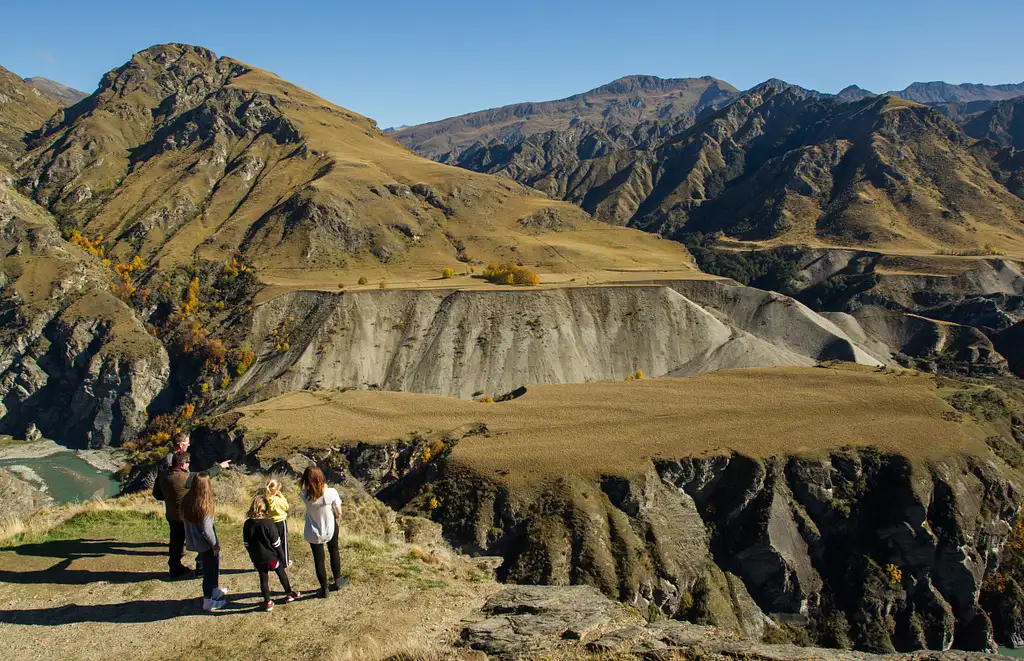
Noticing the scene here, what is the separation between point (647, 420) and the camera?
57969 mm

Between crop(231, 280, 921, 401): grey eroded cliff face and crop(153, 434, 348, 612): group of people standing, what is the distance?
233 ft

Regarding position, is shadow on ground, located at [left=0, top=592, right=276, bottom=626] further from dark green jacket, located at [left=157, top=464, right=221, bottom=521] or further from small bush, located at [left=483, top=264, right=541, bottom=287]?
small bush, located at [left=483, top=264, right=541, bottom=287]

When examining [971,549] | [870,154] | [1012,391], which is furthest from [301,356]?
[870,154]

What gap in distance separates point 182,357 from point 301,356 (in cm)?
2725

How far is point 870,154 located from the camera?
185 meters

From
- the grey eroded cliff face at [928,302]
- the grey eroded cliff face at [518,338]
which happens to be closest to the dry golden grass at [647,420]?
the grey eroded cliff face at [518,338]

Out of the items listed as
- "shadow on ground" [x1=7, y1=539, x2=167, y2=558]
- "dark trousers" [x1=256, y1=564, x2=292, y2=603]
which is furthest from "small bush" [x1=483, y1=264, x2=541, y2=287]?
"dark trousers" [x1=256, y1=564, x2=292, y2=603]

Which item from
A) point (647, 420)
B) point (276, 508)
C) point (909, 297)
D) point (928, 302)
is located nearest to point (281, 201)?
point (647, 420)

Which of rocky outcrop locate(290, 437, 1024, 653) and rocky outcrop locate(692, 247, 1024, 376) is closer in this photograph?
rocky outcrop locate(290, 437, 1024, 653)

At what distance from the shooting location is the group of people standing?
13.1m

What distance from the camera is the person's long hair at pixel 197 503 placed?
13.1 m

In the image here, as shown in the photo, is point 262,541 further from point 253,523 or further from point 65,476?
point 65,476

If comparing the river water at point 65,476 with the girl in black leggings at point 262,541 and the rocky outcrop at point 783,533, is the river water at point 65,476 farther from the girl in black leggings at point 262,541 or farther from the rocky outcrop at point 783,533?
the girl in black leggings at point 262,541

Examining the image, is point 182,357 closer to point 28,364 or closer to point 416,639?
point 28,364
